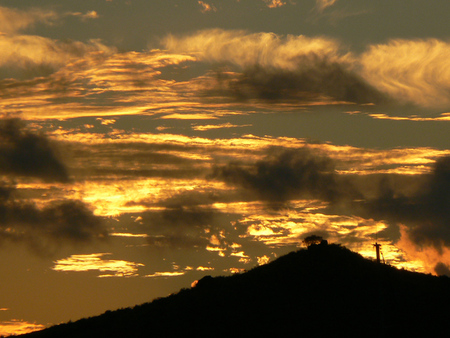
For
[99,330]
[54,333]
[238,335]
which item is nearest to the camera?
[238,335]

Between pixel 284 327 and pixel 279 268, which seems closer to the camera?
pixel 284 327

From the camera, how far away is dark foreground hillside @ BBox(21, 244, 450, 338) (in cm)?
9181

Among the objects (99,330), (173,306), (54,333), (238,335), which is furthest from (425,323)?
(54,333)

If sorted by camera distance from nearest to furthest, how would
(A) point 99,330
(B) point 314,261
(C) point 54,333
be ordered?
(A) point 99,330 < (C) point 54,333 < (B) point 314,261

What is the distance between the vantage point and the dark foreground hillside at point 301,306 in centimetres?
9181

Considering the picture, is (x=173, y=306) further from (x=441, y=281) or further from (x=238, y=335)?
(x=441, y=281)

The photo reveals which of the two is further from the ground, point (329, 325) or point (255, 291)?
point (255, 291)

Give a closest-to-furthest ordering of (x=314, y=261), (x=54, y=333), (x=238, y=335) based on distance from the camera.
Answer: (x=238, y=335), (x=54, y=333), (x=314, y=261)

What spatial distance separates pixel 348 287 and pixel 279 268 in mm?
15441

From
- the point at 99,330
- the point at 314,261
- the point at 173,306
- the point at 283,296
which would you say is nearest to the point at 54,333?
the point at 99,330

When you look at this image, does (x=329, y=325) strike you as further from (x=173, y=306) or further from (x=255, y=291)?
(x=173, y=306)

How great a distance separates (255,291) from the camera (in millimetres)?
105812

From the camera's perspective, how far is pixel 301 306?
9850 centimetres

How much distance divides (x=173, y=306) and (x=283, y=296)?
60.4 ft
